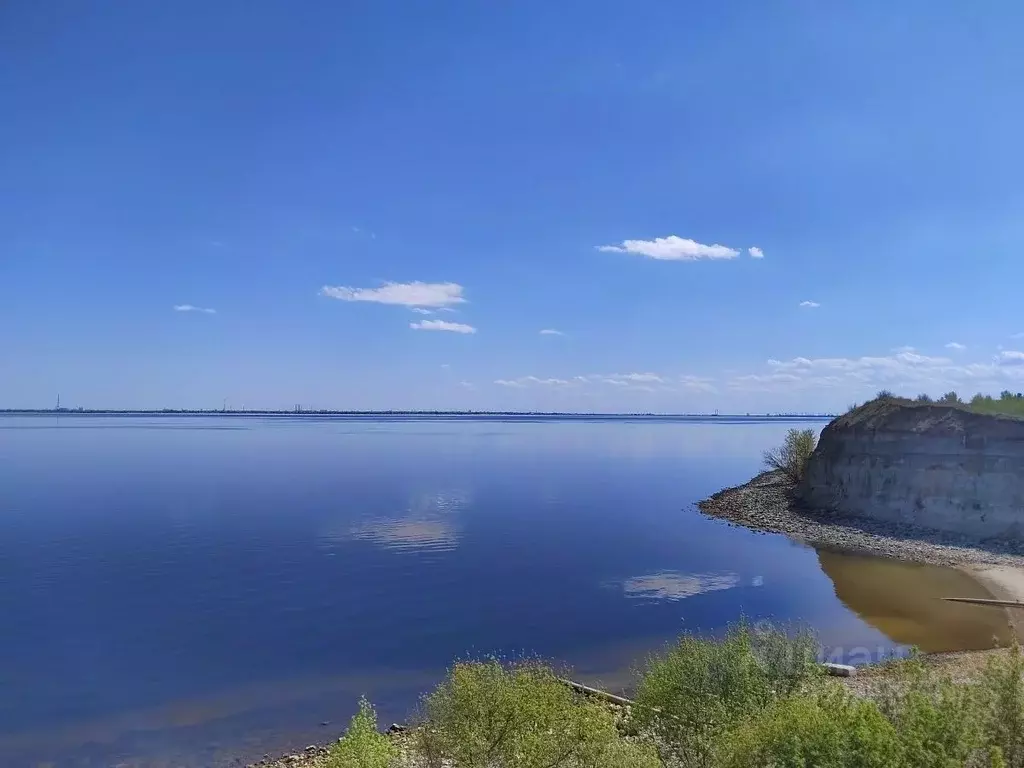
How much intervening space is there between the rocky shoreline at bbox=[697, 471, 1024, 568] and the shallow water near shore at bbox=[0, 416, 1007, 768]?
2523 millimetres

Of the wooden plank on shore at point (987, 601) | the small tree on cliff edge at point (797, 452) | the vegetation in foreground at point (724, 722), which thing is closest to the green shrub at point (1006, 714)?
the vegetation in foreground at point (724, 722)

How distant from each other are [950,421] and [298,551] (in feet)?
140

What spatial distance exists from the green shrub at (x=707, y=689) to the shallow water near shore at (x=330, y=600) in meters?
7.19

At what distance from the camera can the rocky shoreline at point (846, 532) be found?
38.9 meters

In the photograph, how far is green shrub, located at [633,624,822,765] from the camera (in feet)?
39.6

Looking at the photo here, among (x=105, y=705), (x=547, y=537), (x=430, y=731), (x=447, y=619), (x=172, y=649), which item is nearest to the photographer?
(x=430, y=731)

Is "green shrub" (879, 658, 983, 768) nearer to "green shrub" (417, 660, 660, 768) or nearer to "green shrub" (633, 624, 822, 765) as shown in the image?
"green shrub" (633, 624, 822, 765)

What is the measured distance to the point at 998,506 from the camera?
135ft

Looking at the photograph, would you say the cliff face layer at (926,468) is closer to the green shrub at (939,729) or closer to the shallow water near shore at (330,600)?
the shallow water near shore at (330,600)

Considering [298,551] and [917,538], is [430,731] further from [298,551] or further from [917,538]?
[917,538]

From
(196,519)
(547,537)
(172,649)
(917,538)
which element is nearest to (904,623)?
(917,538)

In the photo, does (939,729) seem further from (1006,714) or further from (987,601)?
(987,601)

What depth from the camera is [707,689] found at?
13016mm

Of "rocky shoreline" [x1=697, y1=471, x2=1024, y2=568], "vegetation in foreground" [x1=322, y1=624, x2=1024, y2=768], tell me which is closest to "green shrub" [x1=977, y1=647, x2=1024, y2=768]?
"vegetation in foreground" [x1=322, y1=624, x2=1024, y2=768]
